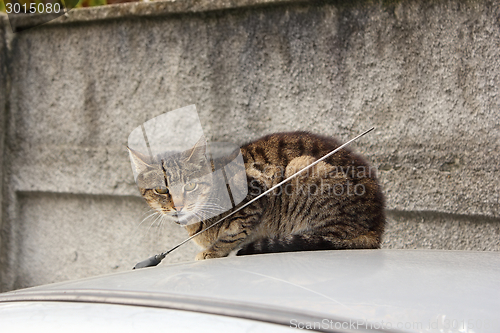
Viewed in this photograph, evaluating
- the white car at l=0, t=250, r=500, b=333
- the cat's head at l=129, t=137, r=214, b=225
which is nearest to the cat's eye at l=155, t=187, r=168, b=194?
the cat's head at l=129, t=137, r=214, b=225

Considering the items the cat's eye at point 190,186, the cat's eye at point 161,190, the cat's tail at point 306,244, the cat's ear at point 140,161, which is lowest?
the cat's tail at point 306,244

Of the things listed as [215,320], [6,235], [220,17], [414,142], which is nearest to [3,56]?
[6,235]

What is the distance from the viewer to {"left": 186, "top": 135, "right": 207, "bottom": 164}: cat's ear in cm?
186

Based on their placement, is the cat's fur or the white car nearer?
the white car

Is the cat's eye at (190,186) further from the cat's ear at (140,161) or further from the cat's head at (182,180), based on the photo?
the cat's ear at (140,161)

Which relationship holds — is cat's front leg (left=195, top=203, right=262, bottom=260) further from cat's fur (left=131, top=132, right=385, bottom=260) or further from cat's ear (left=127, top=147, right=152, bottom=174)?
cat's ear (left=127, top=147, right=152, bottom=174)

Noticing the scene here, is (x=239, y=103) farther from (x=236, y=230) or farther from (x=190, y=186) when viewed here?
(x=236, y=230)

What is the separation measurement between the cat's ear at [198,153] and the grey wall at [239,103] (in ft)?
2.88

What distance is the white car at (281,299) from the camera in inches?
27.7

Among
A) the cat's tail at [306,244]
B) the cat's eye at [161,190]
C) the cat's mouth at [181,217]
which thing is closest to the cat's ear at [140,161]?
the cat's eye at [161,190]

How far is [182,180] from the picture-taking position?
190 centimetres

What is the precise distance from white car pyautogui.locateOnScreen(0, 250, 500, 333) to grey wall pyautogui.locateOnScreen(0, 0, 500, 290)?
1.32 m

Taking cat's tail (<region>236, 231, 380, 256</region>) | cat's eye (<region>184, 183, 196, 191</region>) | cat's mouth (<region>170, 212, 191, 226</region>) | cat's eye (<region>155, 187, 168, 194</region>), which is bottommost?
cat's tail (<region>236, 231, 380, 256</region>)

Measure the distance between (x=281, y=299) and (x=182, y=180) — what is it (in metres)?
1.20
